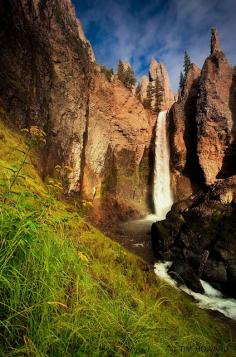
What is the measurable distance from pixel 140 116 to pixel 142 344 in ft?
118

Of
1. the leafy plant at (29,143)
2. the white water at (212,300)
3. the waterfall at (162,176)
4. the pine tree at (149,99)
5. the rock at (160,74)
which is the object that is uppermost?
the rock at (160,74)

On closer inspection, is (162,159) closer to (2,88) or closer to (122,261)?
(2,88)

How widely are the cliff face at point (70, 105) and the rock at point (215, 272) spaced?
35.4 ft

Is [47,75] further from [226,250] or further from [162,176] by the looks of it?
[162,176]

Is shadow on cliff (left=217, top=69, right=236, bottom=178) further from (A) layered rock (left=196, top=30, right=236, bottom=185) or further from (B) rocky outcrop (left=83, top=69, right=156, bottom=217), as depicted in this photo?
(B) rocky outcrop (left=83, top=69, right=156, bottom=217)

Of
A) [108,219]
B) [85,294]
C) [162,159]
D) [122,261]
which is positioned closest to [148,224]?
[108,219]

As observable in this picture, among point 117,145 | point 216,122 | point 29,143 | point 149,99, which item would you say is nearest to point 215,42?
point 216,122

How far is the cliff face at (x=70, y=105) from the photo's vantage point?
16.2m

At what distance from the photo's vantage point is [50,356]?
159cm

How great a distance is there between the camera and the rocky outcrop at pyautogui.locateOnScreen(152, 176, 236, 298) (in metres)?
15.3

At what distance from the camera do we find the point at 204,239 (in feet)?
61.1

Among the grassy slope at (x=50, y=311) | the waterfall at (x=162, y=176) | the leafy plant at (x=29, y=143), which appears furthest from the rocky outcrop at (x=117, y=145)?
the grassy slope at (x=50, y=311)

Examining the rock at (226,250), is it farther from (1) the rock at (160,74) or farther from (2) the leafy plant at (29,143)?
(1) the rock at (160,74)

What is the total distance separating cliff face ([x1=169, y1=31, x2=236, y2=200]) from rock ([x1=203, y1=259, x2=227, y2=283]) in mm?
14448
